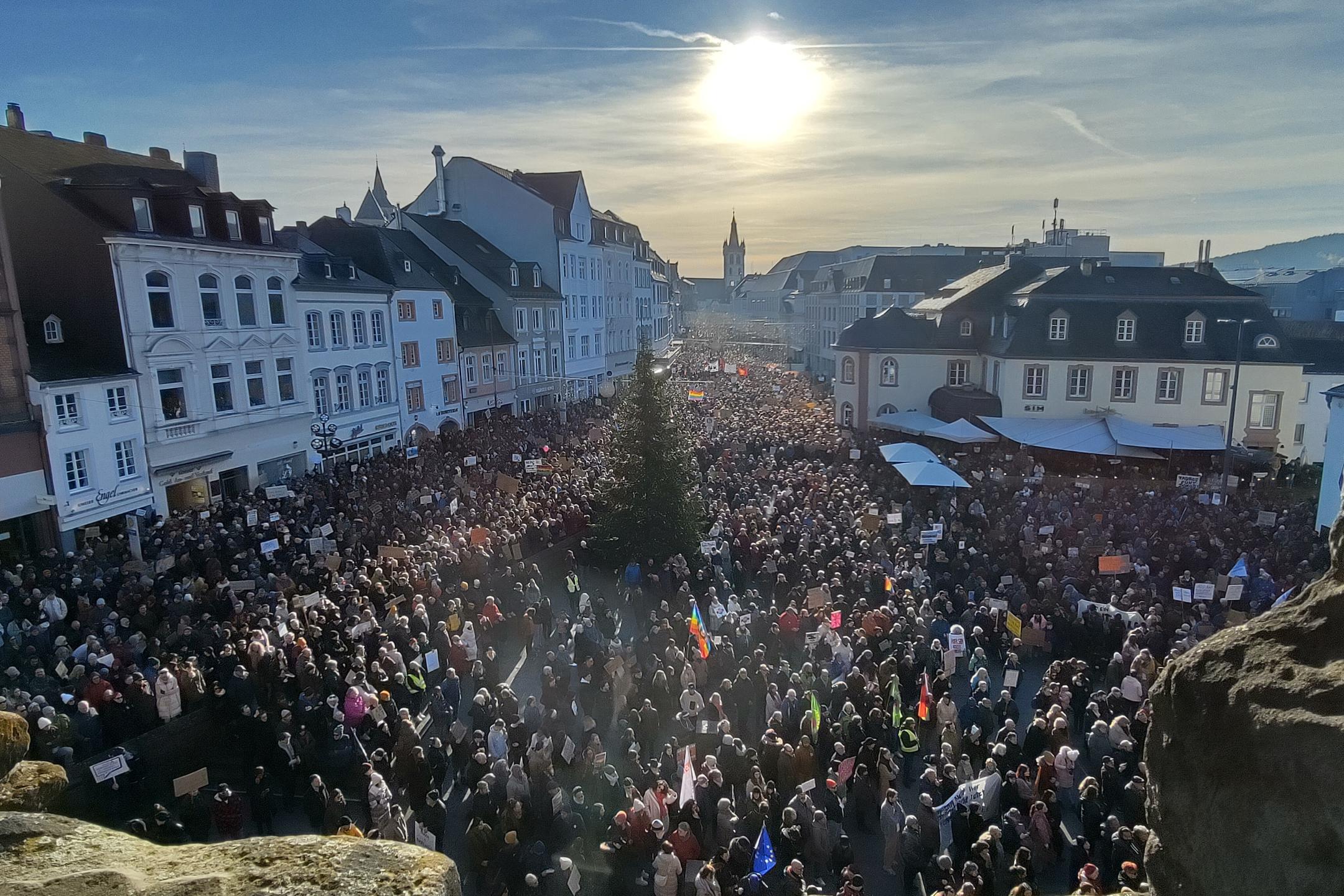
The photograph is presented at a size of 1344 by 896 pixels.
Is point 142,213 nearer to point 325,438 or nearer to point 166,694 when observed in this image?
point 325,438

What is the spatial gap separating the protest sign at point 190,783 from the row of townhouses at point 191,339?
14532mm

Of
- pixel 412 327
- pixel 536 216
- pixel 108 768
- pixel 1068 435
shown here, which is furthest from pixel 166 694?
pixel 536 216

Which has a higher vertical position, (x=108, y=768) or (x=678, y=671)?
(x=108, y=768)

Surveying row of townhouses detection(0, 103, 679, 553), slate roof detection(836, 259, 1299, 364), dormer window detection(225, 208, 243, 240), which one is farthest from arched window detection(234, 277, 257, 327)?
slate roof detection(836, 259, 1299, 364)

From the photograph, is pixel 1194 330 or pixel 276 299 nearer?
pixel 276 299

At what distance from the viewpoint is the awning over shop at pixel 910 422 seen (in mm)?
33438

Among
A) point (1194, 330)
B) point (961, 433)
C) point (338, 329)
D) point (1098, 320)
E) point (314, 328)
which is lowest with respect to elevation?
point (961, 433)

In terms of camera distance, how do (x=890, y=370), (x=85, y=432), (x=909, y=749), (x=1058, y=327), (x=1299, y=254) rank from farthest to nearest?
(x=1299, y=254), (x=890, y=370), (x=1058, y=327), (x=85, y=432), (x=909, y=749)

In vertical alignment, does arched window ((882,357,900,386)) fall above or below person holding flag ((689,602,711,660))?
above

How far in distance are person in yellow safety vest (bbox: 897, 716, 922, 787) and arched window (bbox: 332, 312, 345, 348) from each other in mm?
27353

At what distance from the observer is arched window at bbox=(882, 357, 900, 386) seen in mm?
39906

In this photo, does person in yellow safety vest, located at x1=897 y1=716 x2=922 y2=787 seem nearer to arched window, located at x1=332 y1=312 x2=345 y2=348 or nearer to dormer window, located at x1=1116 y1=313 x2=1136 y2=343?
arched window, located at x1=332 y1=312 x2=345 y2=348

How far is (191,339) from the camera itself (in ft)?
83.1

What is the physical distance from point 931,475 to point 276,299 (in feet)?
75.4
